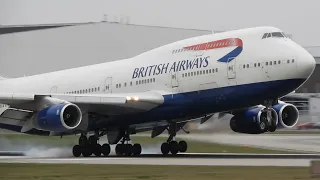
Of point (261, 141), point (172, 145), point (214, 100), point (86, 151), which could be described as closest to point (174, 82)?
point (214, 100)

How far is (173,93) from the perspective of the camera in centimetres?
4025

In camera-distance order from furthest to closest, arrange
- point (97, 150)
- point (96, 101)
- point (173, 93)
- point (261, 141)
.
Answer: point (261, 141) → point (97, 150) → point (96, 101) → point (173, 93)

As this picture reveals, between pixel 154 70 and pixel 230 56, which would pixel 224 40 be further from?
pixel 154 70

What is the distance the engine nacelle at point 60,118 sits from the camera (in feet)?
125

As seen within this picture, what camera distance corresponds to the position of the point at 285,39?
38.1 metres

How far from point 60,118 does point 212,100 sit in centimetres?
705

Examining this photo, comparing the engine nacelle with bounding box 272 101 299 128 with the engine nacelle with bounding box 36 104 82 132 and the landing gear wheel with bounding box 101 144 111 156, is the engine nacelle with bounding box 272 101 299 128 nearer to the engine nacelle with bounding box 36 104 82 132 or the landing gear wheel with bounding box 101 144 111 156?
the landing gear wheel with bounding box 101 144 111 156

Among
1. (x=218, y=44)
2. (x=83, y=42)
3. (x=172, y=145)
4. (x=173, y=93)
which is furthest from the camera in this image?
(x=83, y=42)

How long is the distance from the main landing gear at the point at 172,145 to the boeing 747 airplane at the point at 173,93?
5 cm

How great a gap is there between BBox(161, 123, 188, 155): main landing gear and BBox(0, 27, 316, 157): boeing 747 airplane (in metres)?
0.05

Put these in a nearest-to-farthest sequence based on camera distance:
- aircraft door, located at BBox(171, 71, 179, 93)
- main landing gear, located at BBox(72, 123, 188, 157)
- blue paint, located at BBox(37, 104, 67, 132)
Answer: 1. blue paint, located at BBox(37, 104, 67, 132)
2. aircraft door, located at BBox(171, 71, 179, 93)
3. main landing gear, located at BBox(72, 123, 188, 157)

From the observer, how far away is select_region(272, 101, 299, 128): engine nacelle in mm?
42562

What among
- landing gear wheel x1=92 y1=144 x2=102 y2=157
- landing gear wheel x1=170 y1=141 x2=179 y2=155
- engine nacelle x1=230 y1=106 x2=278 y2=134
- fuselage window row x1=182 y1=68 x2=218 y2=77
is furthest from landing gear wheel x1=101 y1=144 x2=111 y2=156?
engine nacelle x1=230 y1=106 x2=278 y2=134

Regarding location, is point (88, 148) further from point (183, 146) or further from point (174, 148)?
point (183, 146)
